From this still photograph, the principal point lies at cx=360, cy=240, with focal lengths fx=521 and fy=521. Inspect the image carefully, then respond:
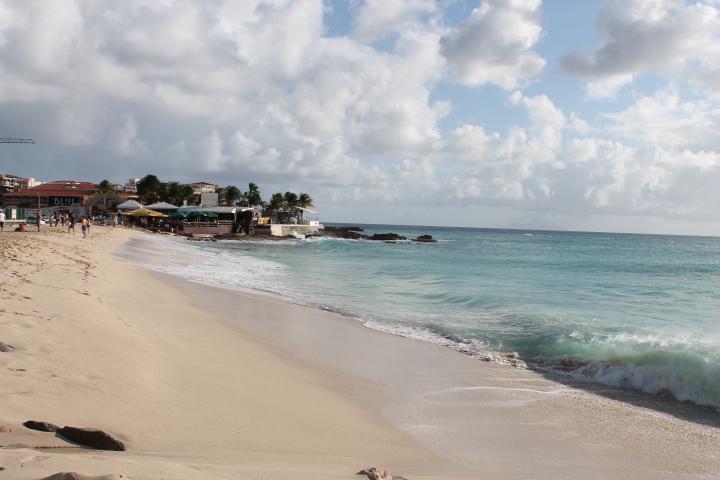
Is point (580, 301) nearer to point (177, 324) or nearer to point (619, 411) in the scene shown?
point (619, 411)

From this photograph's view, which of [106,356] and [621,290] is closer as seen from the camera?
[106,356]

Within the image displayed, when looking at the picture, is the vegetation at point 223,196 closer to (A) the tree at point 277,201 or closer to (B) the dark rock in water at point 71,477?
(A) the tree at point 277,201

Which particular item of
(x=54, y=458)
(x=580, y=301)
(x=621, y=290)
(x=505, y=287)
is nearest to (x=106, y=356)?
(x=54, y=458)

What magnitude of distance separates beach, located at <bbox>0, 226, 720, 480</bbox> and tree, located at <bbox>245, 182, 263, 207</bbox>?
297ft

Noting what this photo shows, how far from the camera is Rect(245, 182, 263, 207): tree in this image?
99.6m

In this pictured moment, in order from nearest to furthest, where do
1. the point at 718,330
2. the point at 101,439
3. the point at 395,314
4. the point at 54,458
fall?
1. the point at 54,458
2. the point at 101,439
3. the point at 718,330
4. the point at 395,314

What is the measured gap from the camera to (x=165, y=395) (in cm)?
536

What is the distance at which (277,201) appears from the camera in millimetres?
100188

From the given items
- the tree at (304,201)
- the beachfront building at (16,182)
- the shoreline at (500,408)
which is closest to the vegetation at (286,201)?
the tree at (304,201)

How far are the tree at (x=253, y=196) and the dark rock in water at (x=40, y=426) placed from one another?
9766cm

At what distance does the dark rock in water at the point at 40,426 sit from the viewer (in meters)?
3.74

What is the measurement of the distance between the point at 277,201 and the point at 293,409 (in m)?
96.0

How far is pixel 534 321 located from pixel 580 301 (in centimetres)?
560

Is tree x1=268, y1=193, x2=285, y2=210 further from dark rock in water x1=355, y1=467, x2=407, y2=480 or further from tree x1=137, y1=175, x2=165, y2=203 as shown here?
dark rock in water x1=355, y1=467, x2=407, y2=480
